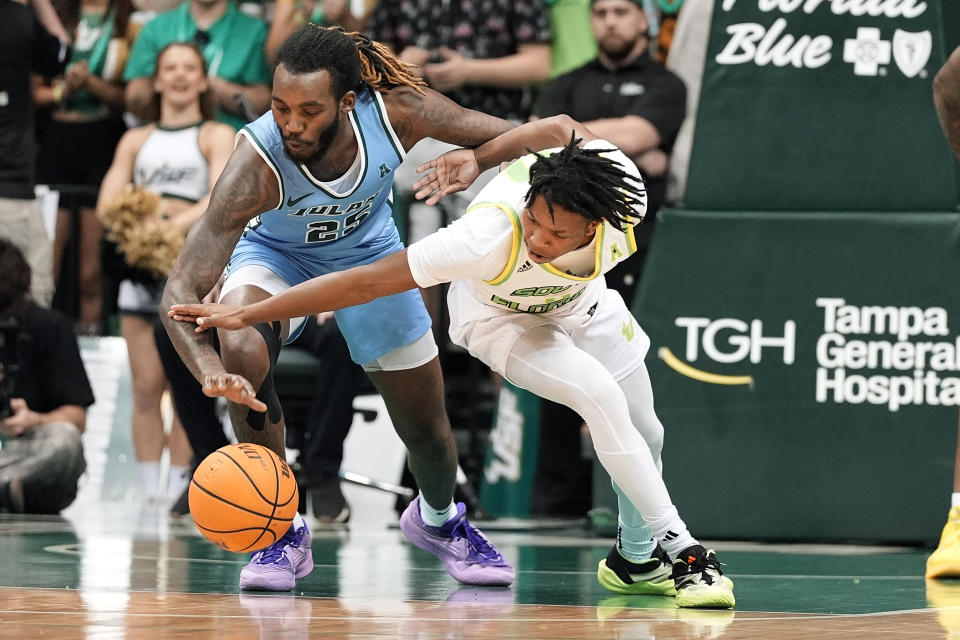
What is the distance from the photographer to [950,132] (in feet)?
20.0

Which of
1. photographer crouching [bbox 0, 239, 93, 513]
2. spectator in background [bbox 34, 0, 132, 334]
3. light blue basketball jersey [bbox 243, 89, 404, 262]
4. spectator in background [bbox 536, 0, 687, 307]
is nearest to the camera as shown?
light blue basketball jersey [bbox 243, 89, 404, 262]

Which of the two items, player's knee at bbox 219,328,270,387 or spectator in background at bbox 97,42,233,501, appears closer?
player's knee at bbox 219,328,270,387

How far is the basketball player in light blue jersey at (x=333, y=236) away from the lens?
4949 millimetres

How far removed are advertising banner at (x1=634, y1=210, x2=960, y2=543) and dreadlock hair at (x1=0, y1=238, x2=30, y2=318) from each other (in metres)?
3.41

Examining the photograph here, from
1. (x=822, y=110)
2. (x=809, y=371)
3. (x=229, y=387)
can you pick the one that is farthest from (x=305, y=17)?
(x=229, y=387)

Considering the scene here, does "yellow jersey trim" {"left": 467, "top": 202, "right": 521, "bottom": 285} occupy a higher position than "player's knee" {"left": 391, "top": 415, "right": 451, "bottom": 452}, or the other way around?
"yellow jersey trim" {"left": 467, "top": 202, "right": 521, "bottom": 285}

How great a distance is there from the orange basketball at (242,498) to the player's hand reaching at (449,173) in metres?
1.09

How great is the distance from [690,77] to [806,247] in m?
1.27

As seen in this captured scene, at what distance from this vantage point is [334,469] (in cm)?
844

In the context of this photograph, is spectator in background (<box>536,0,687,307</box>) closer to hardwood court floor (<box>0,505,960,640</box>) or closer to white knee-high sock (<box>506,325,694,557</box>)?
hardwood court floor (<box>0,505,960,640</box>)

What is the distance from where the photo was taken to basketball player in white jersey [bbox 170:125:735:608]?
475cm

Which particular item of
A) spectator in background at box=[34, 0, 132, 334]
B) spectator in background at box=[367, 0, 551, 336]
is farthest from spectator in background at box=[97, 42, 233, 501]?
spectator in background at box=[367, 0, 551, 336]

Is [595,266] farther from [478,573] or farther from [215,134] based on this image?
[215,134]

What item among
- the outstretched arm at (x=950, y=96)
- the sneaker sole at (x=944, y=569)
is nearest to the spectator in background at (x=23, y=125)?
the outstretched arm at (x=950, y=96)
